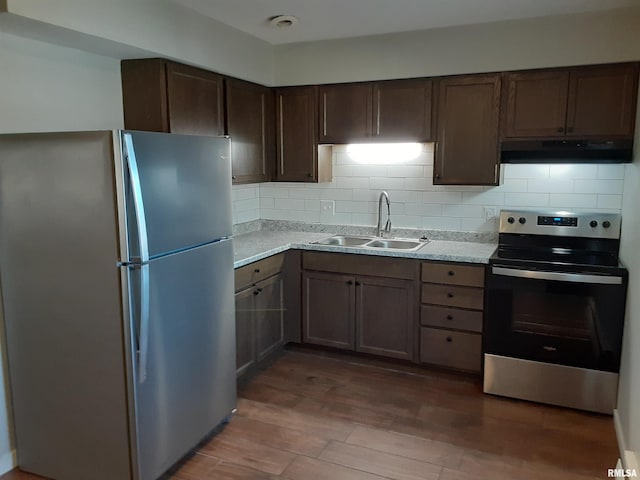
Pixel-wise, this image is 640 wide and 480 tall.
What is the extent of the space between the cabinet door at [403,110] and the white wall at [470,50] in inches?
3.1

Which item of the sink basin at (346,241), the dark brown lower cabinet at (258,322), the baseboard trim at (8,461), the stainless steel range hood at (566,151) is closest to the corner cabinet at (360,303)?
the dark brown lower cabinet at (258,322)

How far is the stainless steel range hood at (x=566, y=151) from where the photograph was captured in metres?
3.09

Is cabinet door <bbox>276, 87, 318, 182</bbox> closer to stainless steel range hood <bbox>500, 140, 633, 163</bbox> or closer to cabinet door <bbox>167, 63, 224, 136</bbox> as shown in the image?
cabinet door <bbox>167, 63, 224, 136</bbox>

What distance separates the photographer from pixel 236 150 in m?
3.66

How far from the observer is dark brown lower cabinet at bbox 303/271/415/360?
3.61 m

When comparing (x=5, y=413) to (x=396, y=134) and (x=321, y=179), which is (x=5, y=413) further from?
(x=396, y=134)

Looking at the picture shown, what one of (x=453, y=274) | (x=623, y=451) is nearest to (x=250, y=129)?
(x=453, y=274)

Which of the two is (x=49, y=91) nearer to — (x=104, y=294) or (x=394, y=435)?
(x=104, y=294)

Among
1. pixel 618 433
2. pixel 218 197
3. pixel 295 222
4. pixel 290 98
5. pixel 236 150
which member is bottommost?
pixel 618 433

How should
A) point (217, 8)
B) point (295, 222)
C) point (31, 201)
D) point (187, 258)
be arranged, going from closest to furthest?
1. point (31, 201)
2. point (187, 258)
3. point (217, 8)
4. point (295, 222)

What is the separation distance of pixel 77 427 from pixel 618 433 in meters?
2.76

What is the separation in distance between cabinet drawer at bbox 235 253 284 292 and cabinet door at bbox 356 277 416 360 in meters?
0.60

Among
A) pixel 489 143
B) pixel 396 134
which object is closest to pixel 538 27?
pixel 489 143
